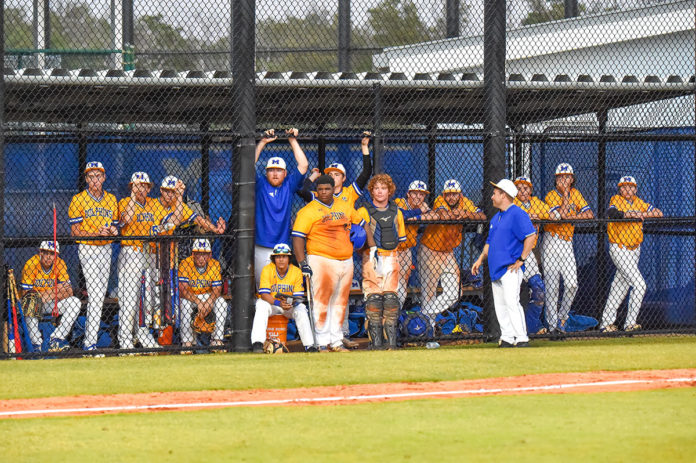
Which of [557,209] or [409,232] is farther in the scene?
[557,209]

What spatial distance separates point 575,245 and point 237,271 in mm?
5019

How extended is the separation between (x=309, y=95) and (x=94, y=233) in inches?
109

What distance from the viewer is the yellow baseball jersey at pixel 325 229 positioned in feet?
35.7

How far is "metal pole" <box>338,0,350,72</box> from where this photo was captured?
1327 cm

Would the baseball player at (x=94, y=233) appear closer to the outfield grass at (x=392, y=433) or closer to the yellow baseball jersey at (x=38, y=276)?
the yellow baseball jersey at (x=38, y=276)

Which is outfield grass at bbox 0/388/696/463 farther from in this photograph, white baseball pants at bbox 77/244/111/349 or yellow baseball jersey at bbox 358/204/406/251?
white baseball pants at bbox 77/244/111/349

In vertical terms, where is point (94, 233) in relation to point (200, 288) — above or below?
above

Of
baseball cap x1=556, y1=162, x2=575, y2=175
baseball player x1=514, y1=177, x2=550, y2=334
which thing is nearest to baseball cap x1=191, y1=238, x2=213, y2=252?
baseball player x1=514, y1=177, x2=550, y2=334

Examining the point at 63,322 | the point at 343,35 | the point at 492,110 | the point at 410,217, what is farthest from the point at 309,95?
the point at 63,322

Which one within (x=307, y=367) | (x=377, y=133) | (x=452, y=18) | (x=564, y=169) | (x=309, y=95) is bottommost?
(x=307, y=367)

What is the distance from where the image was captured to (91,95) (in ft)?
38.0

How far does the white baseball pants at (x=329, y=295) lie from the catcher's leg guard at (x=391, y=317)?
1.36ft

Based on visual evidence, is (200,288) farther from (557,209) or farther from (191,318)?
(557,209)

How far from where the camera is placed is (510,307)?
423 inches
